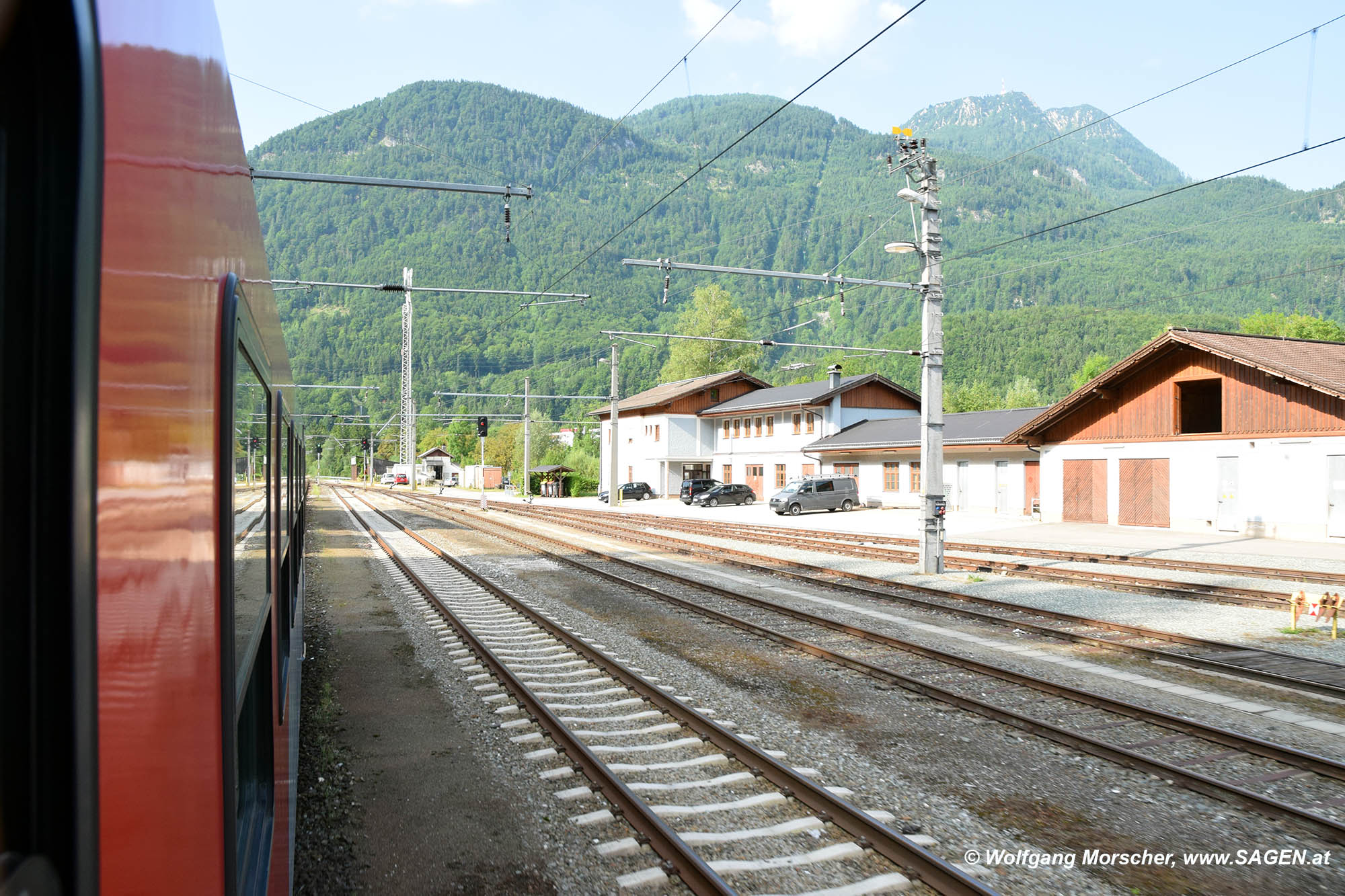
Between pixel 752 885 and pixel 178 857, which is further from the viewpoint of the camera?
pixel 752 885

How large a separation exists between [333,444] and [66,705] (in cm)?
13596

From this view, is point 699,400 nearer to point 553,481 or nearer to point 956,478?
point 553,481

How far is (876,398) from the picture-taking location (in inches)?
2100

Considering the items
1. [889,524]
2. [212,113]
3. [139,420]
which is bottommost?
[889,524]

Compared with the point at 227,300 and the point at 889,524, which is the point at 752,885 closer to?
the point at 227,300

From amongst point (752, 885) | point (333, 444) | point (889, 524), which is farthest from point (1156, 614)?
point (333, 444)

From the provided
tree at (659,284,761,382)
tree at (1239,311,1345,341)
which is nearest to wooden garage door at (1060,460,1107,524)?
tree at (659,284,761,382)

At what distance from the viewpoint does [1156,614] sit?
13.0m

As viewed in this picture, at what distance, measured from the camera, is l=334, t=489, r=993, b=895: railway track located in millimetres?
4648

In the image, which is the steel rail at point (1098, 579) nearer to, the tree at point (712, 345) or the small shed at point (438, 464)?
the tree at point (712, 345)

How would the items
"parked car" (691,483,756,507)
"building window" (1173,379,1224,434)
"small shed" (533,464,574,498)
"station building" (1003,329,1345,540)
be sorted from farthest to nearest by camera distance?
1. "small shed" (533,464,574,498)
2. "parked car" (691,483,756,507)
3. "building window" (1173,379,1224,434)
4. "station building" (1003,329,1345,540)

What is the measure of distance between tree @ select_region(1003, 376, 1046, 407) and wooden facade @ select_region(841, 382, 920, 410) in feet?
170

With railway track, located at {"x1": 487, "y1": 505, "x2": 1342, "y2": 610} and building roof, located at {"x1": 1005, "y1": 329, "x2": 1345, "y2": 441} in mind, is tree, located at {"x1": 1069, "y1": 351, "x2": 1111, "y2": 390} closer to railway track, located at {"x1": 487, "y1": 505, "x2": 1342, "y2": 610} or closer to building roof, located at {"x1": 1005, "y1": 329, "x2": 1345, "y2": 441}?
building roof, located at {"x1": 1005, "y1": 329, "x2": 1345, "y2": 441}

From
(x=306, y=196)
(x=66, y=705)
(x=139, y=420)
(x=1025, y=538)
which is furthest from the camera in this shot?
(x=306, y=196)
